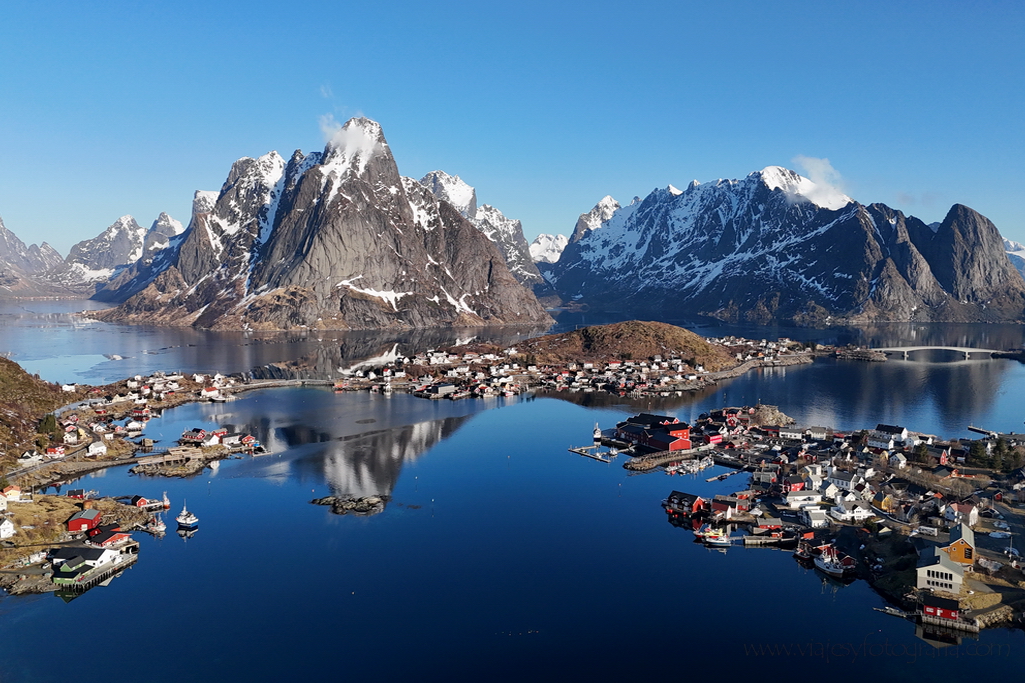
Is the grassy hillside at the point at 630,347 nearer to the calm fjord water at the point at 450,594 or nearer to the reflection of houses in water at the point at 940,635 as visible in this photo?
the calm fjord water at the point at 450,594

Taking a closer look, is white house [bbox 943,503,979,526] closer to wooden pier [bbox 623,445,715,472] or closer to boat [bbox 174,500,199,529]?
wooden pier [bbox 623,445,715,472]

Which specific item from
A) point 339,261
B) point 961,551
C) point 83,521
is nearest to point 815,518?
point 961,551

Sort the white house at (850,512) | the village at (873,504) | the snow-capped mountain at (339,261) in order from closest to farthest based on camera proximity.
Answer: the village at (873,504), the white house at (850,512), the snow-capped mountain at (339,261)

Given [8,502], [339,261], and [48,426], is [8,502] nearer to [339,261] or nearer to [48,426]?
[48,426]

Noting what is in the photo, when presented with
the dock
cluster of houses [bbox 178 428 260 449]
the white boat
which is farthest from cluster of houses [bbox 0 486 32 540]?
the dock

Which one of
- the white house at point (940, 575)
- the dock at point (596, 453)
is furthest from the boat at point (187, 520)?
the white house at point (940, 575)

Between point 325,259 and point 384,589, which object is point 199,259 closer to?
point 325,259
